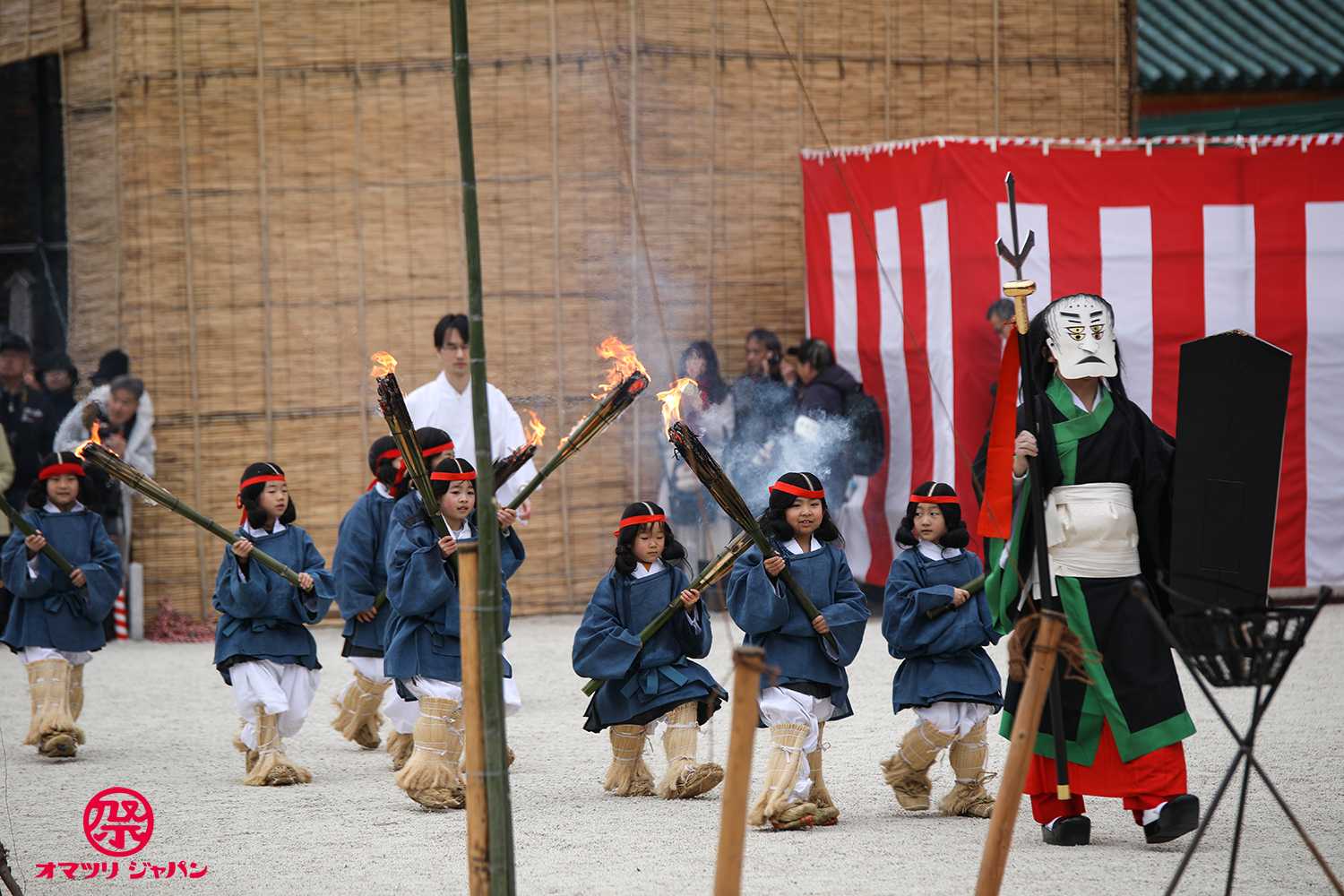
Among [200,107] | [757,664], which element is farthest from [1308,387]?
[200,107]

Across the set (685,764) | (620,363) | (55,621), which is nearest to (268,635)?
(55,621)

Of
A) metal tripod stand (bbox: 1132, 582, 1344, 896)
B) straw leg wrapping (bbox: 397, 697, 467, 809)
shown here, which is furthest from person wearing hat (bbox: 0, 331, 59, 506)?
metal tripod stand (bbox: 1132, 582, 1344, 896)

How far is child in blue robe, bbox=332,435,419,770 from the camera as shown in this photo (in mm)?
6105

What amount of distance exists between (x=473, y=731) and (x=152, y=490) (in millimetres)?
2784

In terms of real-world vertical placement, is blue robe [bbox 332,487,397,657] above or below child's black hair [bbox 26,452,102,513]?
below

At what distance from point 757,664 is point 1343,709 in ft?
15.9

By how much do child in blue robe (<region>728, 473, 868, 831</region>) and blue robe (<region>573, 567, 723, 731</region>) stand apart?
42 cm

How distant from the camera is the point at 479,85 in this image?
9.32m

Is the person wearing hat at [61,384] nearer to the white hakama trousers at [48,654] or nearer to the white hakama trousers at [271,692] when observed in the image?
the white hakama trousers at [48,654]

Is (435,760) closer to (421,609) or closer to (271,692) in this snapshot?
(421,609)

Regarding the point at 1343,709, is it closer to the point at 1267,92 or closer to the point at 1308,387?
the point at 1308,387

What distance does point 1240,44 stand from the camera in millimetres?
13414

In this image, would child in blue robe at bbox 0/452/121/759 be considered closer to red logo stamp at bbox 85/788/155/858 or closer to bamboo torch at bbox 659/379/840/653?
red logo stamp at bbox 85/788/155/858

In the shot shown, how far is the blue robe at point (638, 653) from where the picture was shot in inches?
207
